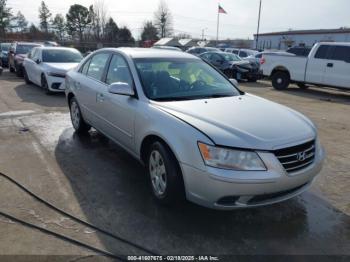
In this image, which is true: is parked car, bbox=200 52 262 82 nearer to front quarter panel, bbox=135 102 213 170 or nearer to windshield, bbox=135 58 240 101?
windshield, bbox=135 58 240 101

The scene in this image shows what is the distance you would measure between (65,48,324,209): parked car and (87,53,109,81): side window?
0.64 ft

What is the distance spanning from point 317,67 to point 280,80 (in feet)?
6.42

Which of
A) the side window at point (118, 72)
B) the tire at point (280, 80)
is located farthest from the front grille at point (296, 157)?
the tire at point (280, 80)

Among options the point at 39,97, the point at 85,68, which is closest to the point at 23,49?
the point at 39,97

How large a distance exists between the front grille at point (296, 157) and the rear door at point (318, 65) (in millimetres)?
11016

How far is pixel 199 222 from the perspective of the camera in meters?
3.40

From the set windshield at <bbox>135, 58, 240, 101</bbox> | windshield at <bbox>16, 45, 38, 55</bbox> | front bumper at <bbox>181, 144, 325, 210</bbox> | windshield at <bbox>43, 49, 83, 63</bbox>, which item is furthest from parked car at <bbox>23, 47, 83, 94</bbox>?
front bumper at <bbox>181, 144, 325, 210</bbox>

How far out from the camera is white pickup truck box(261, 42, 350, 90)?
41.7ft

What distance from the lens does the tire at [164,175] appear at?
3.28m

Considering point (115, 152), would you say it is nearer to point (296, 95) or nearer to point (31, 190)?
point (31, 190)

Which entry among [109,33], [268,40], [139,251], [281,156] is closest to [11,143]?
[139,251]

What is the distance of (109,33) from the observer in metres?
61.6

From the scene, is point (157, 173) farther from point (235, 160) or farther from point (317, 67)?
point (317, 67)

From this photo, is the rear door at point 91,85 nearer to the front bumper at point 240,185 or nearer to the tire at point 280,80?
the front bumper at point 240,185
